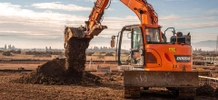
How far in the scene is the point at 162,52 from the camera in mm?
11727

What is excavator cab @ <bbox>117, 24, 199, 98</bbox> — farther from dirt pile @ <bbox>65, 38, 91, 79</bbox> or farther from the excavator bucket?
dirt pile @ <bbox>65, 38, 91, 79</bbox>

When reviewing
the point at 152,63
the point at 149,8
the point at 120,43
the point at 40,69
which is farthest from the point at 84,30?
the point at 152,63

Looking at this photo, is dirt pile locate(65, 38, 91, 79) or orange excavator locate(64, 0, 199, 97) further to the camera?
dirt pile locate(65, 38, 91, 79)

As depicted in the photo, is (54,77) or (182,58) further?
(54,77)

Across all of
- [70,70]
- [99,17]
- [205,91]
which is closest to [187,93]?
[205,91]

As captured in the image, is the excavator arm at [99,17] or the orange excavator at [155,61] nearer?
the orange excavator at [155,61]

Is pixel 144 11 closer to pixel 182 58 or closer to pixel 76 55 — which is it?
pixel 182 58

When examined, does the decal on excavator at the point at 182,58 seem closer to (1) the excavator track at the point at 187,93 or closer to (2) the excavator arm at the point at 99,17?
(1) the excavator track at the point at 187,93

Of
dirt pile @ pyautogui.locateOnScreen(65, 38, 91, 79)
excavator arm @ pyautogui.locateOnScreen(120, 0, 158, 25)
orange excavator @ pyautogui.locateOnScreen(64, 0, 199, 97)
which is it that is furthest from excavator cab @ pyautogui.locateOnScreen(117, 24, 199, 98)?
dirt pile @ pyautogui.locateOnScreen(65, 38, 91, 79)

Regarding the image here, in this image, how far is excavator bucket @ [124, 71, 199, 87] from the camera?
1146 centimetres

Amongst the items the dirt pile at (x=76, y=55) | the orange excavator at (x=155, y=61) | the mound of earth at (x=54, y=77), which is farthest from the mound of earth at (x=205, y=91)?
the dirt pile at (x=76, y=55)

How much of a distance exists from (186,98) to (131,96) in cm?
215

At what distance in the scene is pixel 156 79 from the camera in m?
11.5

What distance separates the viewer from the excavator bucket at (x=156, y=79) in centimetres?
1146
